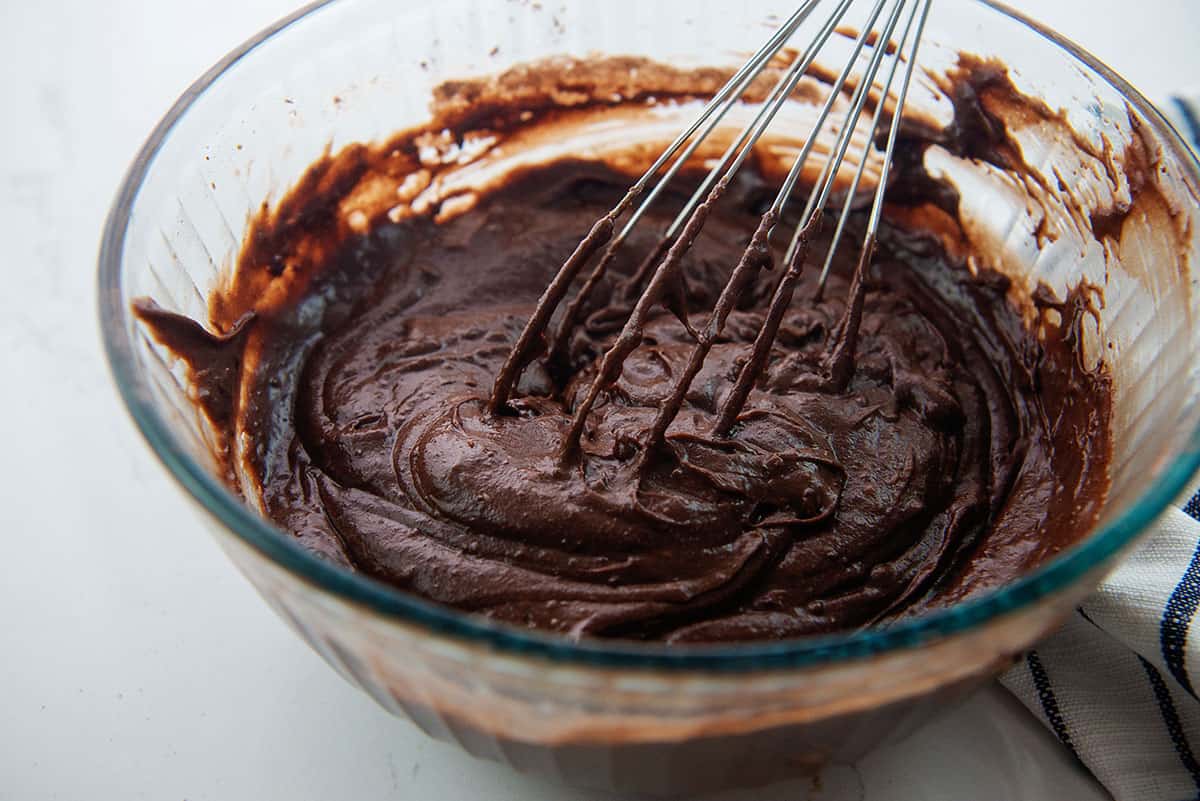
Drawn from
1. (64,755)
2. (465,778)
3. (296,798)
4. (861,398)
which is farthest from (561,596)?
(64,755)

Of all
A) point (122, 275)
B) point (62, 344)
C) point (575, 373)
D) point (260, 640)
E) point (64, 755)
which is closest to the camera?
point (122, 275)

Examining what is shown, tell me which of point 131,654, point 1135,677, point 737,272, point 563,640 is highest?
point 737,272

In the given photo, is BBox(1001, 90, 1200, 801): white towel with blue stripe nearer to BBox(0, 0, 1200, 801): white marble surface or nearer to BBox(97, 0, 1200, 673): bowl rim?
BBox(0, 0, 1200, 801): white marble surface

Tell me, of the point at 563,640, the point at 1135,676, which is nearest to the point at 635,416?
the point at 563,640

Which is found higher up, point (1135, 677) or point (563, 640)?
point (563, 640)

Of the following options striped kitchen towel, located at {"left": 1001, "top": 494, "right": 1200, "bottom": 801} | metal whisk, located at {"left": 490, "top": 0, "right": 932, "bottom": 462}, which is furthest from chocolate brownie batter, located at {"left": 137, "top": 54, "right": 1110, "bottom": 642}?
striped kitchen towel, located at {"left": 1001, "top": 494, "right": 1200, "bottom": 801}

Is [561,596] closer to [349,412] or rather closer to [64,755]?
[349,412]

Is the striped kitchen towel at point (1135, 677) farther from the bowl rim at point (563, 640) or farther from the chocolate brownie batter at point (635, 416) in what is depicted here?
the bowl rim at point (563, 640)

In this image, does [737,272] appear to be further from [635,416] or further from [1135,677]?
[1135,677]
